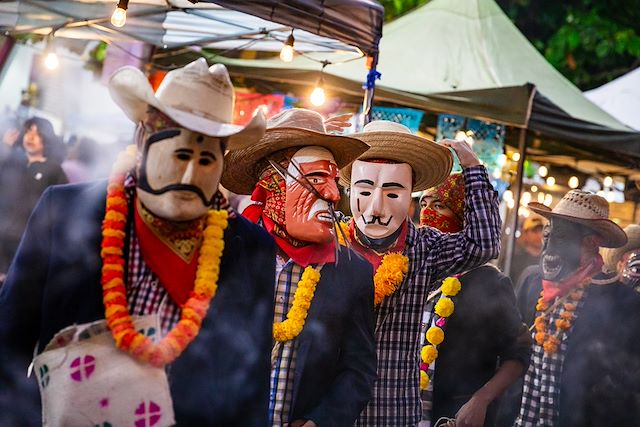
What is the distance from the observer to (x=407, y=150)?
4.36 meters

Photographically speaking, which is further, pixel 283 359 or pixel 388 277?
pixel 388 277

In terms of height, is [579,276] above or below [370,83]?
below

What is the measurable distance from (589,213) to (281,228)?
9.69 feet

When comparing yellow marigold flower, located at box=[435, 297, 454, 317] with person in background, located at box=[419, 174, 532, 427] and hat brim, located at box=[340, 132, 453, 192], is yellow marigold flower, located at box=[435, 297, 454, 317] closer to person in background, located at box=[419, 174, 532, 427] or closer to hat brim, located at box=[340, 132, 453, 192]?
person in background, located at box=[419, 174, 532, 427]

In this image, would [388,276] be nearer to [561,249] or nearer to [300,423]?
[300,423]

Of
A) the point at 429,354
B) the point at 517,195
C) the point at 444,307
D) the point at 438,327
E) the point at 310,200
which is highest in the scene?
the point at 517,195

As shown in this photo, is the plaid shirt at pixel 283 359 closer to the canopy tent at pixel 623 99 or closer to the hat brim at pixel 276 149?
the hat brim at pixel 276 149

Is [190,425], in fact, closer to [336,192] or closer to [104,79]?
[336,192]

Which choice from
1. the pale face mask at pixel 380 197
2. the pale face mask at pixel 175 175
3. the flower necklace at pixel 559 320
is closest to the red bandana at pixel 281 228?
the pale face mask at pixel 380 197

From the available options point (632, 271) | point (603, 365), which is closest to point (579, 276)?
point (603, 365)

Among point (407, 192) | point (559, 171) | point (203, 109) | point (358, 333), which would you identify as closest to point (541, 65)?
point (559, 171)

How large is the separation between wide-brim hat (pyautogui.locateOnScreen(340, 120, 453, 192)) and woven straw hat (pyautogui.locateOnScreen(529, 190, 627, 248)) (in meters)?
1.68

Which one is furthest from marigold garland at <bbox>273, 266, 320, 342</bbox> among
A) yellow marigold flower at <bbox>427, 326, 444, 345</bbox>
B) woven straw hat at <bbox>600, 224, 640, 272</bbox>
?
woven straw hat at <bbox>600, 224, 640, 272</bbox>

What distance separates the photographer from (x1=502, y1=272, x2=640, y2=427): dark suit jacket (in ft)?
18.4
